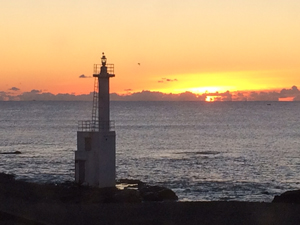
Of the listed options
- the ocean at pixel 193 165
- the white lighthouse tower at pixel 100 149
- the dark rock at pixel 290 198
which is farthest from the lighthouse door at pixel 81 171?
the dark rock at pixel 290 198

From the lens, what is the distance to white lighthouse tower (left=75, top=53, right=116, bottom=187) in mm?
26375

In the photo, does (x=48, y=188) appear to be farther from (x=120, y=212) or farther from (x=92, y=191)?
(x=120, y=212)

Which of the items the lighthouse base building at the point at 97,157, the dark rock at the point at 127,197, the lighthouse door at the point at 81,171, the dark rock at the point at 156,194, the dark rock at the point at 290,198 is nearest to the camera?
the dark rock at the point at 290,198

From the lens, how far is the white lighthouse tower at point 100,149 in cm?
2638

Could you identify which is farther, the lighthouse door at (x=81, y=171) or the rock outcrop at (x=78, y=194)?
the lighthouse door at (x=81, y=171)

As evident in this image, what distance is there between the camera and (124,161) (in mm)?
49469

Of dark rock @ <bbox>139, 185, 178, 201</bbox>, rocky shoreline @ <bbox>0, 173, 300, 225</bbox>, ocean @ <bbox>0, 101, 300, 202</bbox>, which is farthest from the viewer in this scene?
ocean @ <bbox>0, 101, 300, 202</bbox>

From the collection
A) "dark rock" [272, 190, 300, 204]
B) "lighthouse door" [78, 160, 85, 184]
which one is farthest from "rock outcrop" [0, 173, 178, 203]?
"dark rock" [272, 190, 300, 204]

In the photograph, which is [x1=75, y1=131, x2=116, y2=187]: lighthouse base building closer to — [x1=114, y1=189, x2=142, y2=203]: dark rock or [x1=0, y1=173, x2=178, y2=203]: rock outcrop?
[x1=0, y1=173, x2=178, y2=203]: rock outcrop

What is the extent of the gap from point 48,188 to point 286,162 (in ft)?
94.2

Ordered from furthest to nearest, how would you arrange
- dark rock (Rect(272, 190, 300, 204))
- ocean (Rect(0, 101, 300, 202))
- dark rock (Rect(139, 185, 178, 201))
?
1. ocean (Rect(0, 101, 300, 202))
2. dark rock (Rect(139, 185, 178, 201))
3. dark rock (Rect(272, 190, 300, 204))

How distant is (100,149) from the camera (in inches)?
1035

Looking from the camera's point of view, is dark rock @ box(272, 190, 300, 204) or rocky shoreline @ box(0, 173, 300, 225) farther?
dark rock @ box(272, 190, 300, 204)

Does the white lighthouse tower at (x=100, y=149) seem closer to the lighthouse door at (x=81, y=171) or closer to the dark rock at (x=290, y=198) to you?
the lighthouse door at (x=81, y=171)
